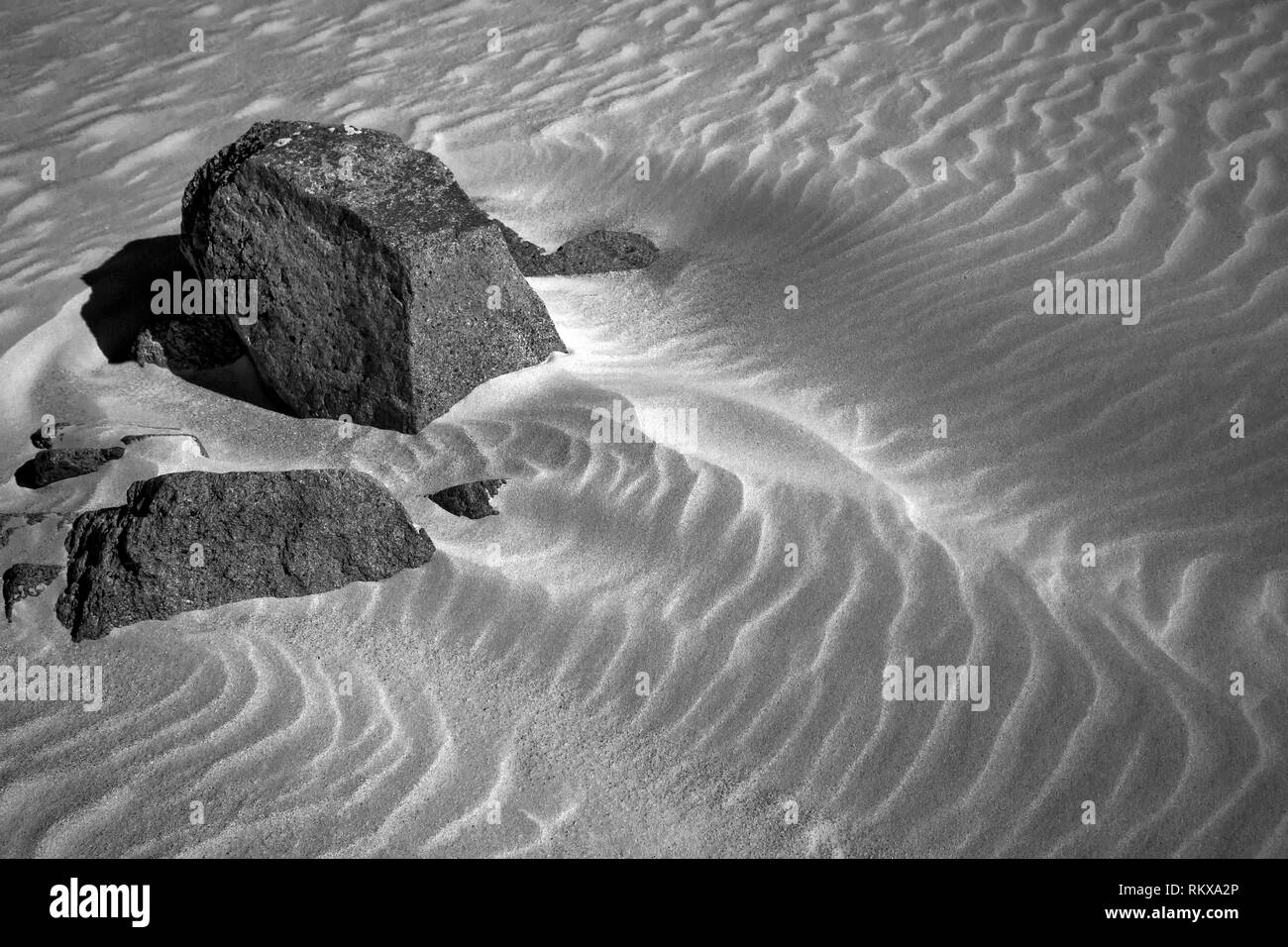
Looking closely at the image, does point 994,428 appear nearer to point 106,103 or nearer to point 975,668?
point 975,668

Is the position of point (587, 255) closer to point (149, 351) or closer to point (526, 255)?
point (526, 255)

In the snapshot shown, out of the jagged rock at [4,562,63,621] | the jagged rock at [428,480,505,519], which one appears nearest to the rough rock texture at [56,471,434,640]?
the jagged rock at [4,562,63,621]

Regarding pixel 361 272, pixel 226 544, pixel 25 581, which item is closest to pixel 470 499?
pixel 226 544

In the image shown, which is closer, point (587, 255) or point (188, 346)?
point (188, 346)

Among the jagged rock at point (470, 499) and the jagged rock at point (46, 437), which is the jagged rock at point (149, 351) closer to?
the jagged rock at point (46, 437)

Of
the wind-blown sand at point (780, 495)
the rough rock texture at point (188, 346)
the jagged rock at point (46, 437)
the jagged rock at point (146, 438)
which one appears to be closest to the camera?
the wind-blown sand at point (780, 495)

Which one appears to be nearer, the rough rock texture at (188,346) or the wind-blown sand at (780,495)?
the wind-blown sand at (780,495)

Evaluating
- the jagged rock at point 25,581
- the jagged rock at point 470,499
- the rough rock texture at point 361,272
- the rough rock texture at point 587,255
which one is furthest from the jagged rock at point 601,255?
the jagged rock at point 25,581
